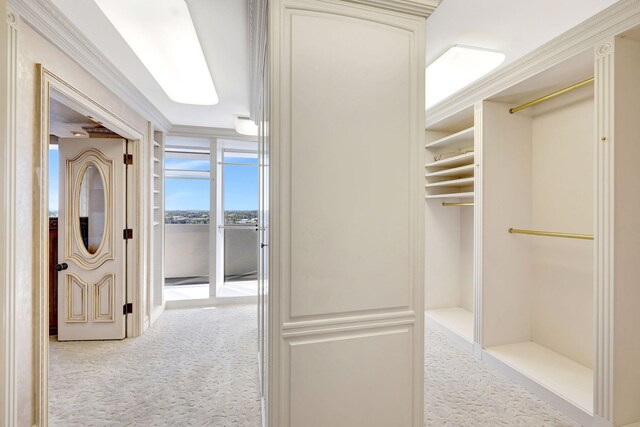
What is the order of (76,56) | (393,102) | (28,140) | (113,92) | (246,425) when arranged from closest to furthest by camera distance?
(393,102) → (28,140) → (246,425) → (76,56) → (113,92)

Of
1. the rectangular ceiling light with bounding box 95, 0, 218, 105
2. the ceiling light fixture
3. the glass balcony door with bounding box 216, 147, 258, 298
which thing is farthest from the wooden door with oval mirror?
the glass balcony door with bounding box 216, 147, 258, 298

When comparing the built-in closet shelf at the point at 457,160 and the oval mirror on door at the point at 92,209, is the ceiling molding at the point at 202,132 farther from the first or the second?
the built-in closet shelf at the point at 457,160

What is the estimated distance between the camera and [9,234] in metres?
1.48

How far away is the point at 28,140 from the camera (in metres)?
1.63

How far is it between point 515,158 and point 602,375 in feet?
5.97

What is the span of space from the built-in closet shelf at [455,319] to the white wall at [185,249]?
3.79m

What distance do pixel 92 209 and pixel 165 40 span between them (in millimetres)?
2130

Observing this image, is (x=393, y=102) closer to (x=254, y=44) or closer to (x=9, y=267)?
(x=254, y=44)

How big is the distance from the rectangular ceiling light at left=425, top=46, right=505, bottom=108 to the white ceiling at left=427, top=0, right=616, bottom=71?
9 cm

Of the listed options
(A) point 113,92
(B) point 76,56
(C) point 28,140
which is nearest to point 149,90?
(A) point 113,92

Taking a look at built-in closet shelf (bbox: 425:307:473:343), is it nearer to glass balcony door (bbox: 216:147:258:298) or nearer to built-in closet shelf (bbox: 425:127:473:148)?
built-in closet shelf (bbox: 425:127:473:148)

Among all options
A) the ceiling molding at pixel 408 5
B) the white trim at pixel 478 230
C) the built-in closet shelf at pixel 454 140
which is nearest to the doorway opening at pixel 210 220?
the built-in closet shelf at pixel 454 140

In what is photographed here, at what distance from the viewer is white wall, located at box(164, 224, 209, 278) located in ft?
16.2

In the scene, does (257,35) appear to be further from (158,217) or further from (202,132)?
(158,217)
